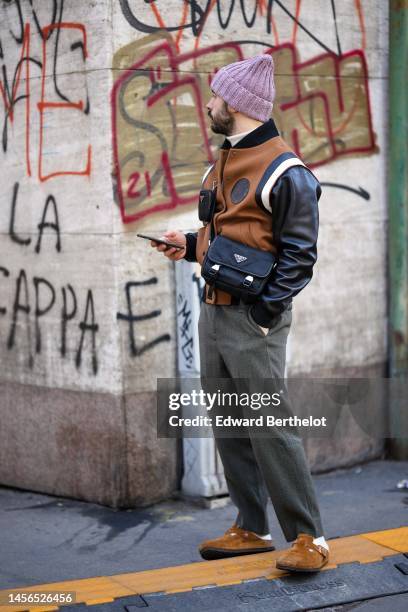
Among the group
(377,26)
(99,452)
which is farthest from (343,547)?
(377,26)

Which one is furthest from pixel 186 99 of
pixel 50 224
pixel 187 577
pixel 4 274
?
pixel 187 577

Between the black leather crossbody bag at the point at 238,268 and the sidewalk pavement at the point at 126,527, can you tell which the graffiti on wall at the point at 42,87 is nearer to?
the black leather crossbody bag at the point at 238,268

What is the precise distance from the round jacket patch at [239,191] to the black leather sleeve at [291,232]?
121 mm

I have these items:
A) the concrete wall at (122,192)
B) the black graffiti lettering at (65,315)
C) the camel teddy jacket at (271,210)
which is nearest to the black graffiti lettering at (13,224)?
the concrete wall at (122,192)

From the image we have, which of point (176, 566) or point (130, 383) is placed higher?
point (130, 383)

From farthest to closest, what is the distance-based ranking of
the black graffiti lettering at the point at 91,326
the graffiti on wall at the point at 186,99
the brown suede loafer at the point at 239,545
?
the black graffiti lettering at the point at 91,326
the graffiti on wall at the point at 186,99
the brown suede loafer at the point at 239,545

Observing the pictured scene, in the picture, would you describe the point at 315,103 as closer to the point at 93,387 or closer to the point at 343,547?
the point at 93,387

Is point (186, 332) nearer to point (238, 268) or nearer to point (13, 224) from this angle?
point (13, 224)

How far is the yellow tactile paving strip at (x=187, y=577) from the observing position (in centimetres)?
414

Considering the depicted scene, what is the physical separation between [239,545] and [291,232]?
1375 millimetres

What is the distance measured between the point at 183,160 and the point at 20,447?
6.11 feet

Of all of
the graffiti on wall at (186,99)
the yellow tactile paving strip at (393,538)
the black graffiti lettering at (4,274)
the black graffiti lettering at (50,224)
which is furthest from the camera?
the black graffiti lettering at (4,274)

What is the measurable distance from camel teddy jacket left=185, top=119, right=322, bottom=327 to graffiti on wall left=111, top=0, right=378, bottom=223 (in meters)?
1.41

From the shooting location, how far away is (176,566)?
15.2 feet
